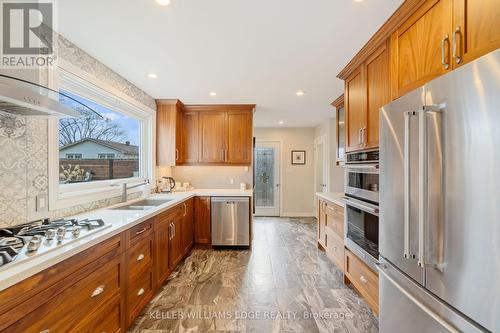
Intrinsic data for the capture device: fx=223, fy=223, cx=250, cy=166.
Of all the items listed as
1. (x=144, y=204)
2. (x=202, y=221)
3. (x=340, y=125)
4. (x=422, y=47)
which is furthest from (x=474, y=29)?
(x=202, y=221)

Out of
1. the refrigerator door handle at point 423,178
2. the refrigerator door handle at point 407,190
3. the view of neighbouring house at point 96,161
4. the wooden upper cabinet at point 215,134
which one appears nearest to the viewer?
the refrigerator door handle at point 423,178

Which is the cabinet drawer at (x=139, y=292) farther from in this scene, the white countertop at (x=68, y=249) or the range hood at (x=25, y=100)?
the range hood at (x=25, y=100)

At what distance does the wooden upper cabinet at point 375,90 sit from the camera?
185 cm

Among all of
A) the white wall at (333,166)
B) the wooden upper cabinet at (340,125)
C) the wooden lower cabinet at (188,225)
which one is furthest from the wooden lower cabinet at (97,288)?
the white wall at (333,166)

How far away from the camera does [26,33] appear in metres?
1.61

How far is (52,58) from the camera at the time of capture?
6.00 ft

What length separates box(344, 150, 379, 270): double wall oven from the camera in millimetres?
1898

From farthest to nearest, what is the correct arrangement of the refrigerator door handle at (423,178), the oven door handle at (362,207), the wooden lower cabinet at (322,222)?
the wooden lower cabinet at (322,222) < the oven door handle at (362,207) < the refrigerator door handle at (423,178)

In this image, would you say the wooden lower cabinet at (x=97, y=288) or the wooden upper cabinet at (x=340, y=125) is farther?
the wooden upper cabinet at (x=340, y=125)

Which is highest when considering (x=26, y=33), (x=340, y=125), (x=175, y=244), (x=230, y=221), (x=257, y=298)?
(x=26, y=33)

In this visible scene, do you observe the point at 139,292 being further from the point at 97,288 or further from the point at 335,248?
the point at 335,248

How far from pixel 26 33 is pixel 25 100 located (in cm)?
84

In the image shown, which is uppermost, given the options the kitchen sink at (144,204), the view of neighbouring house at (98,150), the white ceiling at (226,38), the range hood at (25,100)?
the white ceiling at (226,38)

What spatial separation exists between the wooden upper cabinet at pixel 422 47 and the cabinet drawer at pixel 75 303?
241 centimetres
